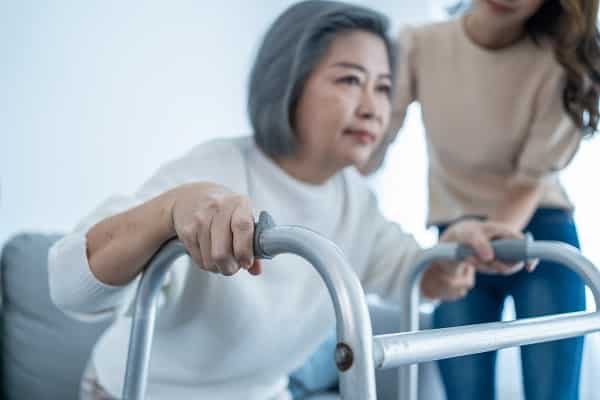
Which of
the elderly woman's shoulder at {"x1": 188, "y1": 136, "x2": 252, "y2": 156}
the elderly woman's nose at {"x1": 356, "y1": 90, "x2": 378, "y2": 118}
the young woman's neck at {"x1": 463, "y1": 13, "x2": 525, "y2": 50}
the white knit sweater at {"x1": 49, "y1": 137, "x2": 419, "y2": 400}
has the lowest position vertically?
the white knit sweater at {"x1": 49, "y1": 137, "x2": 419, "y2": 400}

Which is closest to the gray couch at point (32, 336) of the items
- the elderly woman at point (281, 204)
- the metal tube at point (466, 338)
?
the elderly woman at point (281, 204)

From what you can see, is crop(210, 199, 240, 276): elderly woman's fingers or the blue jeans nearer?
crop(210, 199, 240, 276): elderly woman's fingers

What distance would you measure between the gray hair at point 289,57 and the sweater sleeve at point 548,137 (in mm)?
342

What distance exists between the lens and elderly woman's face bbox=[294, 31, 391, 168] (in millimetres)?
1064

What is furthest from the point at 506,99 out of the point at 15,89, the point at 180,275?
the point at 15,89

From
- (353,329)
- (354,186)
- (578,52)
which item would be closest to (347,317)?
(353,329)

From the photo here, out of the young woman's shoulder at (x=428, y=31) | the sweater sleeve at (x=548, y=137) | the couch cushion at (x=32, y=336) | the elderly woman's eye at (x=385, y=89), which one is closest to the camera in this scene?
the elderly woman's eye at (x=385, y=89)

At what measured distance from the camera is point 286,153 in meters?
1.11

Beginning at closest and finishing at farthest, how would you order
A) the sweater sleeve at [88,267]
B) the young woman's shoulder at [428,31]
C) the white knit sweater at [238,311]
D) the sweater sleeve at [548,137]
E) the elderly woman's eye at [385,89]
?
the sweater sleeve at [88,267]
the white knit sweater at [238,311]
the elderly woman's eye at [385,89]
the sweater sleeve at [548,137]
the young woman's shoulder at [428,31]

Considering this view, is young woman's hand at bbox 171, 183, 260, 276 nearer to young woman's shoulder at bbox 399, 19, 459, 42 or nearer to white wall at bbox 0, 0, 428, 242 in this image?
young woman's shoulder at bbox 399, 19, 459, 42

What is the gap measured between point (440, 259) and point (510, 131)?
32 cm

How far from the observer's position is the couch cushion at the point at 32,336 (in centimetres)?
171

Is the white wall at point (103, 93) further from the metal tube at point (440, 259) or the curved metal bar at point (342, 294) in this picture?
the curved metal bar at point (342, 294)

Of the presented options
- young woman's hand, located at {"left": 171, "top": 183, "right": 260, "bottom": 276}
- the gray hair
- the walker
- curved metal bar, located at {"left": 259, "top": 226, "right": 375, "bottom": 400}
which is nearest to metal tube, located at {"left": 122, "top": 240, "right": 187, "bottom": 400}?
the walker
